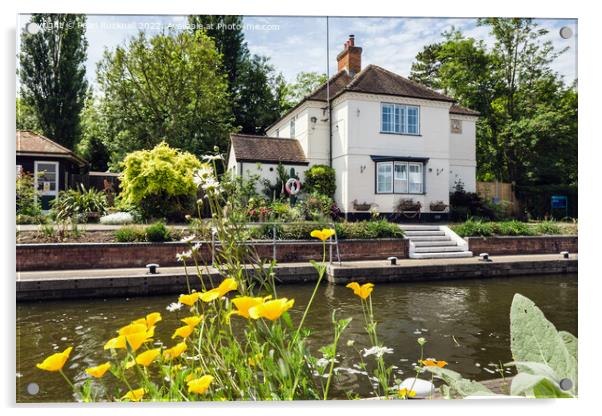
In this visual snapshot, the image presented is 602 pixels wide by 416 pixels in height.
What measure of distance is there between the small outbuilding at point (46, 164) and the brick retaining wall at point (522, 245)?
13.3 feet

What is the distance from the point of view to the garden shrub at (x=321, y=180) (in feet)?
13.5

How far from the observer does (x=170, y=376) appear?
66.1 inches

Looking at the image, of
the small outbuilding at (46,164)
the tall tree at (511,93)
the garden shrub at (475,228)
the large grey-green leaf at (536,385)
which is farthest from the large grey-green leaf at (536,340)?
the garden shrub at (475,228)

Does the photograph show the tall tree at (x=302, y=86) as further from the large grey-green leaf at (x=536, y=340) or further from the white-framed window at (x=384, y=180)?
the large grey-green leaf at (x=536, y=340)

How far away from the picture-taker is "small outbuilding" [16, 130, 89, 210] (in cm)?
294

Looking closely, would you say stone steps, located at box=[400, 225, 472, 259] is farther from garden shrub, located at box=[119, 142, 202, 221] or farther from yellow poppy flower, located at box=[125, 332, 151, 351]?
yellow poppy flower, located at box=[125, 332, 151, 351]

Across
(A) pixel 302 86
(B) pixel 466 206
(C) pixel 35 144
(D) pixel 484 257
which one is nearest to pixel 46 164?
(C) pixel 35 144

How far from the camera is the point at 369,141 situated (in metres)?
6.20

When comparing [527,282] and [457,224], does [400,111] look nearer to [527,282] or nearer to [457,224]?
[457,224]

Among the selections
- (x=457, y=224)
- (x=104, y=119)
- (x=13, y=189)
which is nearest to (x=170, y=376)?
(x=13, y=189)

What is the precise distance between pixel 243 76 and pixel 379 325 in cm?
274

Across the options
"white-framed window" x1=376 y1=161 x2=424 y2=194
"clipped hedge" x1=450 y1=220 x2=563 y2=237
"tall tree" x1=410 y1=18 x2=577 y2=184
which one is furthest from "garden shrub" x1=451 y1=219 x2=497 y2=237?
"tall tree" x1=410 y1=18 x2=577 y2=184

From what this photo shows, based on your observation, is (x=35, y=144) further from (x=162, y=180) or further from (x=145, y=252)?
(x=145, y=252)

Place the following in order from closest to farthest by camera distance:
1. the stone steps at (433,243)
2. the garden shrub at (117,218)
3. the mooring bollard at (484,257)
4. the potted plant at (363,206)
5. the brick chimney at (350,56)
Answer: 1. the brick chimney at (350,56)
2. the garden shrub at (117,218)
3. the potted plant at (363,206)
4. the stone steps at (433,243)
5. the mooring bollard at (484,257)
